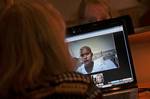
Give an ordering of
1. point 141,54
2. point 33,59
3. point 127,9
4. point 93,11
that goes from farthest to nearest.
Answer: point 127,9, point 93,11, point 141,54, point 33,59

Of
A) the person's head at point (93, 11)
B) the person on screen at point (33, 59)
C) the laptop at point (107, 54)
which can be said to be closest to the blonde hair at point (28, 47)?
the person on screen at point (33, 59)

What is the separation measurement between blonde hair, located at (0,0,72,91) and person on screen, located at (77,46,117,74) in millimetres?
514

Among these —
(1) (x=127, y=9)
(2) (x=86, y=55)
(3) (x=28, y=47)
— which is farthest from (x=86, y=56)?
(1) (x=127, y=9)

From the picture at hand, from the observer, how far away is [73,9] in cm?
285

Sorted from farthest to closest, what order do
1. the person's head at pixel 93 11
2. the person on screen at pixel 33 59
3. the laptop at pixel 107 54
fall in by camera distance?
the person's head at pixel 93 11 → the laptop at pixel 107 54 → the person on screen at pixel 33 59

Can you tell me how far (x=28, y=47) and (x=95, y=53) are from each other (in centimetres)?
58

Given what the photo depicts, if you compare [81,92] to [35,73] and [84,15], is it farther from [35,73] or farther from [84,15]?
[84,15]

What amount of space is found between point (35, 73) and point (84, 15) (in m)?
1.24

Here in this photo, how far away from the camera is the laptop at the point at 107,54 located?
1450 mm

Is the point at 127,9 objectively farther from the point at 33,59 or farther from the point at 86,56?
the point at 33,59

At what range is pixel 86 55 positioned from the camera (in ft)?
4.87

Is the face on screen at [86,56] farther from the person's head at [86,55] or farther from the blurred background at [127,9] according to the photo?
the blurred background at [127,9]

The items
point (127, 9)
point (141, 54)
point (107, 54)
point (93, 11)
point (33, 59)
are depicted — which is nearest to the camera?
point (33, 59)

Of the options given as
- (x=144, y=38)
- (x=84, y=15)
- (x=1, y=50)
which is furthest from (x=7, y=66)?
(x=84, y=15)
